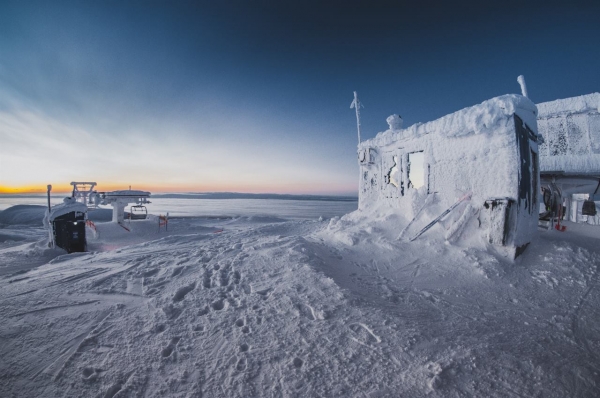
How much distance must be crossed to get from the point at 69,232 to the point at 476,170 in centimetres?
1601

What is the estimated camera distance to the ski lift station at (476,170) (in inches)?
262

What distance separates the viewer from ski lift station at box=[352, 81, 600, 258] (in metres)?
6.65

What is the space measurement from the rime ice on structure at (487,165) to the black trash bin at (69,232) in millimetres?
13801

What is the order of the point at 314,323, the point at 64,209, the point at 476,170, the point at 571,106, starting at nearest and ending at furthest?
the point at 314,323 < the point at 476,170 < the point at 64,209 < the point at 571,106

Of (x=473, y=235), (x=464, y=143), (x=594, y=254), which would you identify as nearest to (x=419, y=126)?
(x=464, y=143)

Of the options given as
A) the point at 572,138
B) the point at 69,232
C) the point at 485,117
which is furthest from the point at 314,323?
the point at 572,138

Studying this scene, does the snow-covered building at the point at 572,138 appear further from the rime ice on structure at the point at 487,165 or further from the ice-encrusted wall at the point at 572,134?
the rime ice on structure at the point at 487,165

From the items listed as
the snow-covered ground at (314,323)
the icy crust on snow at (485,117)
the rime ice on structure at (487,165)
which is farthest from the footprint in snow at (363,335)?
the icy crust on snow at (485,117)

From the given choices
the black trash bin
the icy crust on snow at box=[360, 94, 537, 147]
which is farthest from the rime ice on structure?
the black trash bin

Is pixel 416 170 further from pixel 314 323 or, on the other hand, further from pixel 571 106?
pixel 571 106

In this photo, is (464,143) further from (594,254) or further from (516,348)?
(516,348)

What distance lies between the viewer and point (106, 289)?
5176 mm

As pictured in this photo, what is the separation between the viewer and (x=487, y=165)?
7.20 metres

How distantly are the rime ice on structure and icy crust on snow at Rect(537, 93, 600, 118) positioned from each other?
11204mm
